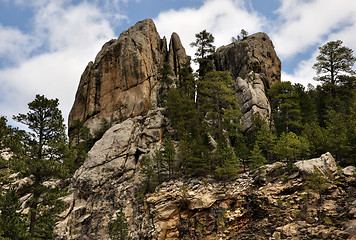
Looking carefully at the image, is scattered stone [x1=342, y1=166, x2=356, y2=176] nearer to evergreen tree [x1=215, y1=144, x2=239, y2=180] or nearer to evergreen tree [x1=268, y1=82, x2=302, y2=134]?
evergreen tree [x1=215, y1=144, x2=239, y2=180]

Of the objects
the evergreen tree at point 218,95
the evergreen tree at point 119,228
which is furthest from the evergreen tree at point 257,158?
the evergreen tree at point 119,228

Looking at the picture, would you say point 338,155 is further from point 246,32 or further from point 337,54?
point 246,32

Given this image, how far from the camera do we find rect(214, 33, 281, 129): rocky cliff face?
4612 centimetres

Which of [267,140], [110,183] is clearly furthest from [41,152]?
[267,140]

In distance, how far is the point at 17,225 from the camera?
16750 mm

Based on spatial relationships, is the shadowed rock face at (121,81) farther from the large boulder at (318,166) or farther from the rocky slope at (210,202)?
the large boulder at (318,166)

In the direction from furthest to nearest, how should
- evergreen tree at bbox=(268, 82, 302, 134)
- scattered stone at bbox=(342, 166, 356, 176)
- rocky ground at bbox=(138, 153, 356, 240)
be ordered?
evergreen tree at bbox=(268, 82, 302, 134) → scattered stone at bbox=(342, 166, 356, 176) → rocky ground at bbox=(138, 153, 356, 240)

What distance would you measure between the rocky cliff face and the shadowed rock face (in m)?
15.8

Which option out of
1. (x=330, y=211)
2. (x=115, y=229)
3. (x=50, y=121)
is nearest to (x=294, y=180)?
(x=330, y=211)

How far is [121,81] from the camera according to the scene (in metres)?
54.6

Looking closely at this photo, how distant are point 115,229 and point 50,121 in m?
15.8

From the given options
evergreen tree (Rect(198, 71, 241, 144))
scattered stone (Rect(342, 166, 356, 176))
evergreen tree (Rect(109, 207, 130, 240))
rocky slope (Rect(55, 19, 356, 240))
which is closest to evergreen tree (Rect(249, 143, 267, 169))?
rocky slope (Rect(55, 19, 356, 240))

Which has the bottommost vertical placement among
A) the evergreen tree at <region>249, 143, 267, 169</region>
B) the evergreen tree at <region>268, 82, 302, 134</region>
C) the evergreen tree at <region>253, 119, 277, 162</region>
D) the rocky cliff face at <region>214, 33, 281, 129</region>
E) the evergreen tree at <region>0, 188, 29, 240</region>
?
the evergreen tree at <region>0, 188, 29, 240</region>

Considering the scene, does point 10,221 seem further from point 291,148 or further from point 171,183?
point 291,148
